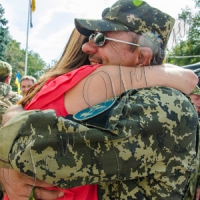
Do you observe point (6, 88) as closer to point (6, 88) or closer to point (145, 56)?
point (6, 88)

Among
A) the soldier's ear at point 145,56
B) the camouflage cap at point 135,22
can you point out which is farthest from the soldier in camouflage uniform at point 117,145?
the camouflage cap at point 135,22

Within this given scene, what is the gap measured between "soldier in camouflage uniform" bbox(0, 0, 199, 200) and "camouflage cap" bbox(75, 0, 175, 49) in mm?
366

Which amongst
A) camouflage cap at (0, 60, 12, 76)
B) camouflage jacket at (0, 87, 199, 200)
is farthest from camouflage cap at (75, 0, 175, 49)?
camouflage cap at (0, 60, 12, 76)

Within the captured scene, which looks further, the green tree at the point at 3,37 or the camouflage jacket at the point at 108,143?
the green tree at the point at 3,37

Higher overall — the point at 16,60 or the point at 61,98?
the point at 61,98

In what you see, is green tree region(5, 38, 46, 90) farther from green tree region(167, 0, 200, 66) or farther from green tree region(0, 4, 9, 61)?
green tree region(167, 0, 200, 66)

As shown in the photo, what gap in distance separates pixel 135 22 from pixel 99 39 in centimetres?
22

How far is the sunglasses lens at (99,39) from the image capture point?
168 centimetres

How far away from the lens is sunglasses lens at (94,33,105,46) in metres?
1.68

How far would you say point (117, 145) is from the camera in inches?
51.7

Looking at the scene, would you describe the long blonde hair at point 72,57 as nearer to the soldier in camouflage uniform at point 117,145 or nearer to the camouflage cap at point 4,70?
the soldier in camouflage uniform at point 117,145

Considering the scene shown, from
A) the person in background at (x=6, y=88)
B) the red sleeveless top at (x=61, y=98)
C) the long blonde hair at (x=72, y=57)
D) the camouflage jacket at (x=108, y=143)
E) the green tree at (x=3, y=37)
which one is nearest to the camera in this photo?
the camouflage jacket at (x=108, y=143)

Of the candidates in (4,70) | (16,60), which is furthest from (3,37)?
(4,70)

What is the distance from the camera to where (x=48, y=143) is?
50.6 inches
